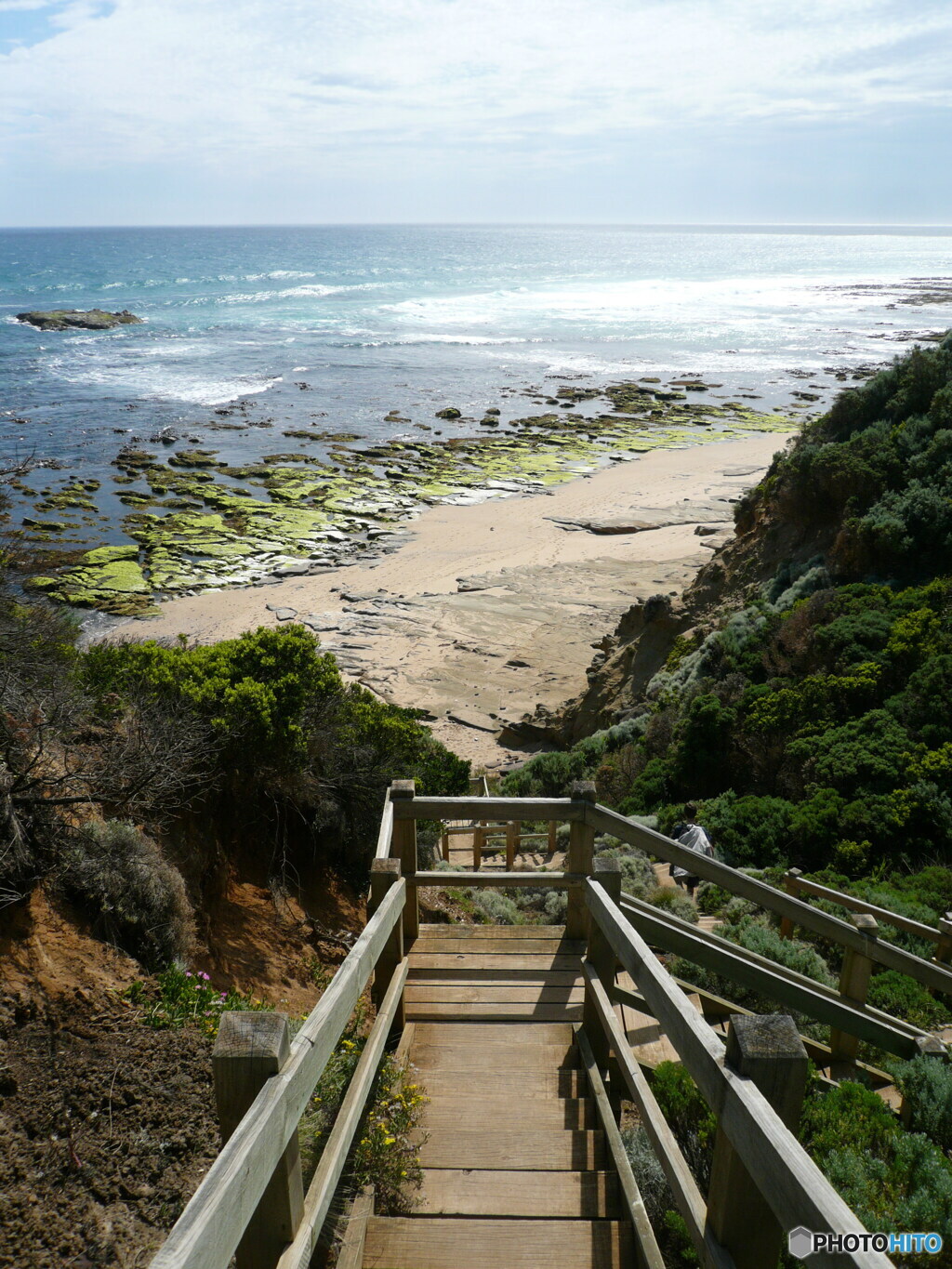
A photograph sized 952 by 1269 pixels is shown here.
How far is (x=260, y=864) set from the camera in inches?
340

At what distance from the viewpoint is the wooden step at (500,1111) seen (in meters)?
3.62

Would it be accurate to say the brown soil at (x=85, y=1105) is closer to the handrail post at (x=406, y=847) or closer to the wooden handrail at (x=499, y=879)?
the handrail post at (x=406, y=847)

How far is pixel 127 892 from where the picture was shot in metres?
5.84

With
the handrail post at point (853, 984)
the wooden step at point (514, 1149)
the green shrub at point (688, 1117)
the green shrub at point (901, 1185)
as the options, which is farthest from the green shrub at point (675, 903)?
the wooden step at point (514, 1149)

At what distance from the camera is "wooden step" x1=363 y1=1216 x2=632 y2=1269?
2.83 meters

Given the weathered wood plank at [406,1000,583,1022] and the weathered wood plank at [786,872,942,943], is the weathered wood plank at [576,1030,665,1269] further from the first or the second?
the weathered wood plank at [786,872,942,943]

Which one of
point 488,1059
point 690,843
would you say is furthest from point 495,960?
point 690,843

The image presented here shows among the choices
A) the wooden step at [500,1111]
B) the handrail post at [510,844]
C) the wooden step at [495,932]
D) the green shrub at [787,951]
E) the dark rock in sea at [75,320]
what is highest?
the dark rock in sea at [75,320]

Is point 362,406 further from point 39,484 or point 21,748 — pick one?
point 21,748

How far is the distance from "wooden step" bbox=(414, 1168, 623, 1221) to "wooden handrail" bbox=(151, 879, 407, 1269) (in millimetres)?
851

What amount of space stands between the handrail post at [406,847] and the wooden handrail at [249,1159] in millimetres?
1945

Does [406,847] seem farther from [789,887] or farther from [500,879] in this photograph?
[789,887]

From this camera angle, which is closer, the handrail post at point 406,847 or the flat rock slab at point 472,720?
the handrail post at point 406,847

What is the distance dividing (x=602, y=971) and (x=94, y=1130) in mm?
2425
